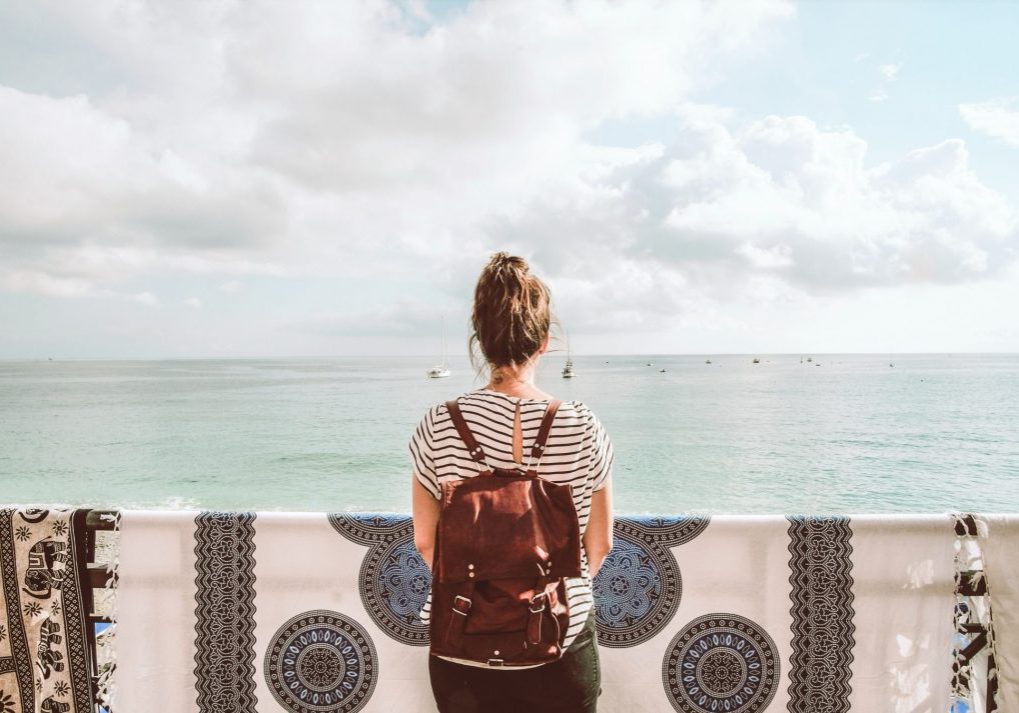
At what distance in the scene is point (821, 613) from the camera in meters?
1.97

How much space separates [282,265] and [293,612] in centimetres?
10581

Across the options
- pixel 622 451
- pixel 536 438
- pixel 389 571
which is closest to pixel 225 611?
pixel 389 571

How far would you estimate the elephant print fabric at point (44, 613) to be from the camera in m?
2.00

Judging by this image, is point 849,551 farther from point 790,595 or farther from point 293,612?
point 293,612

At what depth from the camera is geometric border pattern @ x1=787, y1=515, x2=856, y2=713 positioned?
1958 mm

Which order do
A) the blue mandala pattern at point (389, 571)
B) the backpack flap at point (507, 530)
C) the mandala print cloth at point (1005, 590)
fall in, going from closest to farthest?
the backpack flap at point (507, 530), the mandala print cloth at point (1005, 590), the blue mandala pattern at point (389, 571)

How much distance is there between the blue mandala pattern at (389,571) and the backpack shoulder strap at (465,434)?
79 centimetres

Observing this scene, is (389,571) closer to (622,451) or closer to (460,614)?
(460,614)

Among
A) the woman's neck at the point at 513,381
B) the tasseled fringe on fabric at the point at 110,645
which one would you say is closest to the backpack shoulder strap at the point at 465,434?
the woman's neck at the point at 513,381

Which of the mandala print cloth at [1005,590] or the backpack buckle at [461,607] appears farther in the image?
the mandala print cloth at [1005,590]

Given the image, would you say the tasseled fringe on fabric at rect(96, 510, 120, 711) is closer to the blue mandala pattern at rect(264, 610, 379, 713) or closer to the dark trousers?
the blue mandala pattern at rect(264, 610, 379, 713)

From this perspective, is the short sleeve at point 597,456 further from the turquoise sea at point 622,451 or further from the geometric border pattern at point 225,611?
the turquoise sea at point 622,451

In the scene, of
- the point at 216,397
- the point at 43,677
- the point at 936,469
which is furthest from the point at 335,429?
the point at 43,677

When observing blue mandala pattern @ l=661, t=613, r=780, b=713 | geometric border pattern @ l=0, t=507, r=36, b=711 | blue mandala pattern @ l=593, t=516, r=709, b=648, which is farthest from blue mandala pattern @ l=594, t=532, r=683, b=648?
geometric border pattern @ l=0, t=507, r=36, b=711
